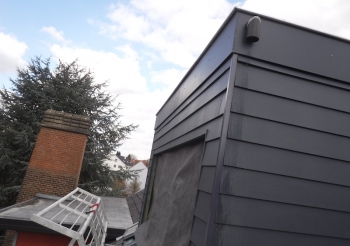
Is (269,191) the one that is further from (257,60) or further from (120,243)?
(120,243)

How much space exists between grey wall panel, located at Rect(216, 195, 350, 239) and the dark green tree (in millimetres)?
10136

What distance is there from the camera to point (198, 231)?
1.25 m

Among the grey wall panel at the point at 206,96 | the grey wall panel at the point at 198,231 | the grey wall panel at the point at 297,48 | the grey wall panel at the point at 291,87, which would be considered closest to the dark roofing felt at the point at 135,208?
the grey wall panel at the point at 206,96

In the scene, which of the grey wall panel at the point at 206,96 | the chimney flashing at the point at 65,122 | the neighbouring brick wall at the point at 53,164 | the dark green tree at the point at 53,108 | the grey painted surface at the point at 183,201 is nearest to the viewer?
the grey wall panel at the point at 206,96

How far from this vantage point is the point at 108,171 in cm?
1148

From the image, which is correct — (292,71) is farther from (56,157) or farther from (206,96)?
(56,157)

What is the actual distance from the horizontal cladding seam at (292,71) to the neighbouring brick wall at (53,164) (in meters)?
4.87

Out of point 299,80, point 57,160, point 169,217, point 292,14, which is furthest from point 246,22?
point 57,160

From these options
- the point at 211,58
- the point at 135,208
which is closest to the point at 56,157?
the point at 135,208

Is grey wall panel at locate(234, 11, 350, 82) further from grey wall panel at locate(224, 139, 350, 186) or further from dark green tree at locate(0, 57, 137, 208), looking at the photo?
dark green tree at locate(0, 57, 137, 208)

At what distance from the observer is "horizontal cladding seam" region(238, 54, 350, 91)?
1277 millimetres

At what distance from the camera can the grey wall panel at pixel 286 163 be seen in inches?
47.6

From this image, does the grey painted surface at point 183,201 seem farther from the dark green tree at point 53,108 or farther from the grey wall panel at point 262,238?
the dark green tree at point 53,108

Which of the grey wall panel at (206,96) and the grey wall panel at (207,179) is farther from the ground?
the grey wall panel at (206,96)
